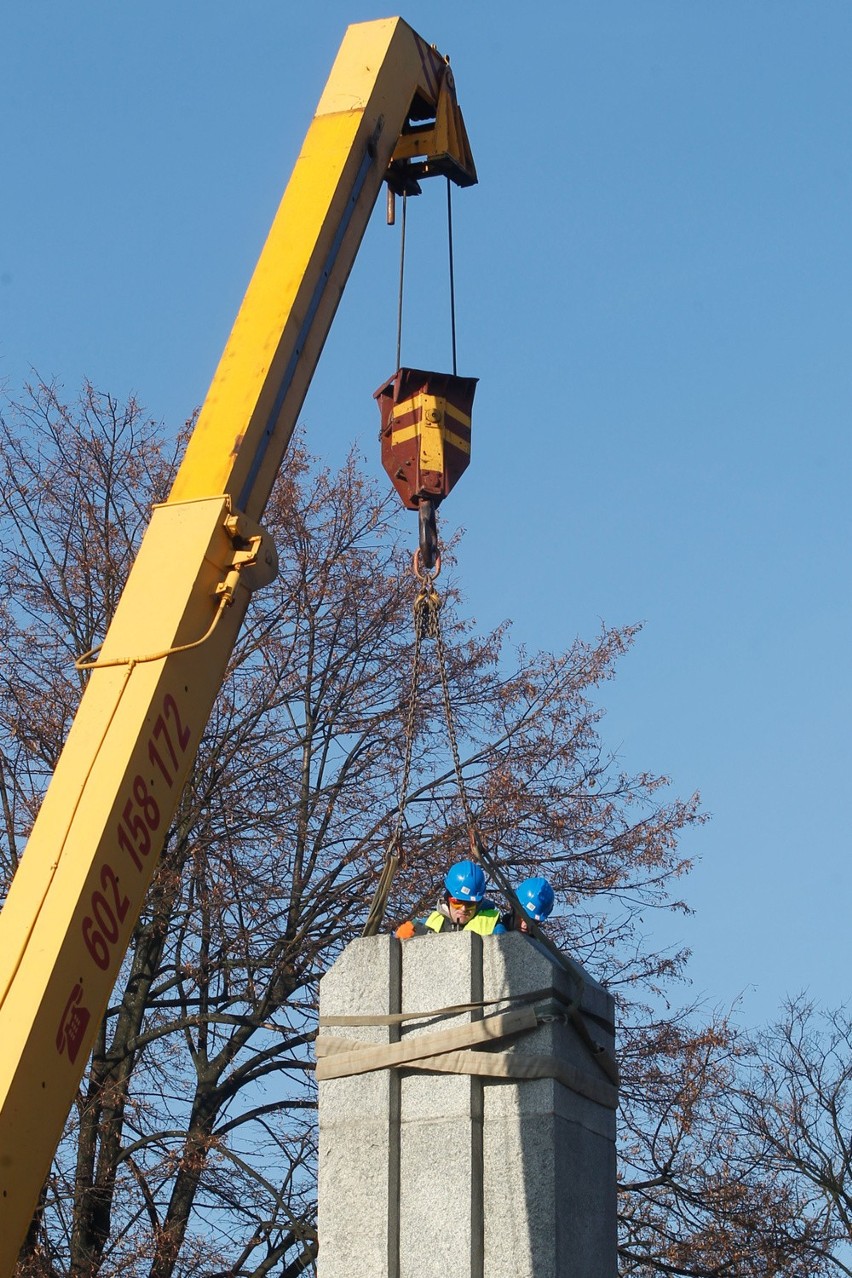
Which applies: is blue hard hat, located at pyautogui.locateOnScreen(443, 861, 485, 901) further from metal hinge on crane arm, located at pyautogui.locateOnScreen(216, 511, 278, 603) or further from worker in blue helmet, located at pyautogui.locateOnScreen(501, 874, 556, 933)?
metal hinge on crane arm, located at pyautogui.locateOnScreen(216, 511, 278, 603)

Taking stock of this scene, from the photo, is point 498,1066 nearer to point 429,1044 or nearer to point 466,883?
point 429,1044

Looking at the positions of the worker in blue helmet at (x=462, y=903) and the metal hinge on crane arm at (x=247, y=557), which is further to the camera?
the worker in blue helmet at (x=462, y=903)

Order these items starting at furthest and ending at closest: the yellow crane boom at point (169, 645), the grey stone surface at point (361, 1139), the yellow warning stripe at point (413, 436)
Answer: the yellow warning stripe at point (413, 436) → the grey stone surface at point (361, 1139) → the yellow crane boom at point (169, 645)

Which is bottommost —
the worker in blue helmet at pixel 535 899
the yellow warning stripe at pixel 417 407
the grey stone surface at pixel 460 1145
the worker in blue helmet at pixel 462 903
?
the grey stone surface at pixel 460 1145

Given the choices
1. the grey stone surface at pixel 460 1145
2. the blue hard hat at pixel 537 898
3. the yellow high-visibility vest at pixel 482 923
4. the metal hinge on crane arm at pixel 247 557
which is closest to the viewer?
the metal hinge on crane arm at pixel 247 557

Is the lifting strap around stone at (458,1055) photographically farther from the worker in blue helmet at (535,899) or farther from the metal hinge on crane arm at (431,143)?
the metal hinge on crane arm at (431,143)

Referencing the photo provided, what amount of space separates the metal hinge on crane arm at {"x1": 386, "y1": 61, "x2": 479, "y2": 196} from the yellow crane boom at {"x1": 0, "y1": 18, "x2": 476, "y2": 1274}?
1.60 feet

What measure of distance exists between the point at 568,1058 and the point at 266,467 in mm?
2719

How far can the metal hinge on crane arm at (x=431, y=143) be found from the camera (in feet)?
30.9

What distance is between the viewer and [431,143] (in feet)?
31.0

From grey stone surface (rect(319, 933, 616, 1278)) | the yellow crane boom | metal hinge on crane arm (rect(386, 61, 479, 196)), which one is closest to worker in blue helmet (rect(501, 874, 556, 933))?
grey stone surface (rect(319, 933, 616, 1278))

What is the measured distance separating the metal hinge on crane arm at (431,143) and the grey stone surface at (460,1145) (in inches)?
165

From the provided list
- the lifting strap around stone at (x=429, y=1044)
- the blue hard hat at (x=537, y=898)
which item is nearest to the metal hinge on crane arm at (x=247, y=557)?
the lifting strap around stone at (x=429, y=1044)

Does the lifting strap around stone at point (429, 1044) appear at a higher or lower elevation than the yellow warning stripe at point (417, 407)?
lower
